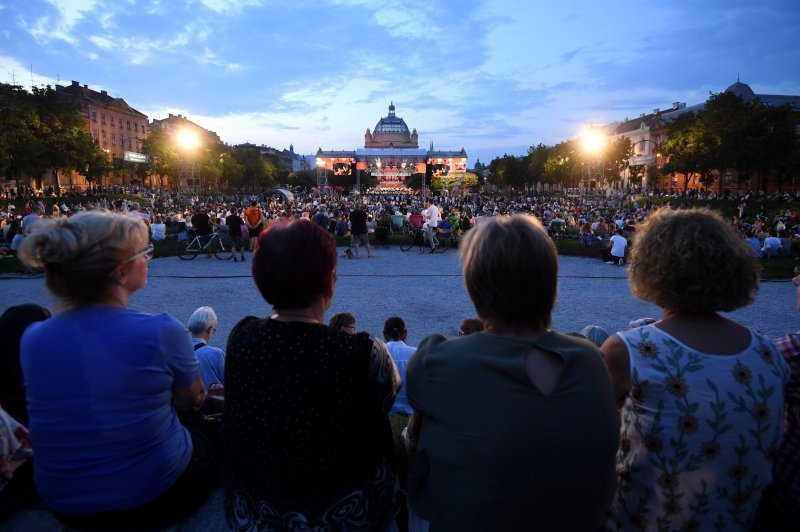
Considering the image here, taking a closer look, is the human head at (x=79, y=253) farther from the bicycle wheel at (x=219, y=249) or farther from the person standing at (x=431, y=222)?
the person standing at (x=431, y=222)

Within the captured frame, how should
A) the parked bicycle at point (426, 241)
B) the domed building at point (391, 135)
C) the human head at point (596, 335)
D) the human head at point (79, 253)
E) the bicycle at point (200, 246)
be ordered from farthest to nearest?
the domed building at point (391, 135)
the parked bicycle at point (426, 241)
the bicycle at point (200, 246)
the human head at point (596, 335)
the human head at point (79, 253)

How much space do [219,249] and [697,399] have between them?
16.7 m

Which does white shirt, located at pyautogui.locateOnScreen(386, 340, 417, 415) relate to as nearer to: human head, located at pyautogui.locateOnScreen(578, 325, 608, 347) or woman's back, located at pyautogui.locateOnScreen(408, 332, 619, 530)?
human head, located at pyautogui.locateOnScreen(578, 325, 608, 347)

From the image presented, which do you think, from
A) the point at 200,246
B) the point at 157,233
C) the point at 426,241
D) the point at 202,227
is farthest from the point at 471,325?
the point at 157,233

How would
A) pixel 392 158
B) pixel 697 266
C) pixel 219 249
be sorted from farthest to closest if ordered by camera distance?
pixel 392 158, pixel 219 249, pixel 697 266

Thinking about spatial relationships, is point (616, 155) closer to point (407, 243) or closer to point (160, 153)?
point (160, 153)

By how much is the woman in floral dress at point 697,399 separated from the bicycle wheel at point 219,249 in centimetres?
1496

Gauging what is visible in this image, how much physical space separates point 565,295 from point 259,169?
92.2 meters

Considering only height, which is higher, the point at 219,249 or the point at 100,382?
the point at 100,382

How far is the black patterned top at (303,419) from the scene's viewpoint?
1.78 metres

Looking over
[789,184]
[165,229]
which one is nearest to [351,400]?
[165,229]

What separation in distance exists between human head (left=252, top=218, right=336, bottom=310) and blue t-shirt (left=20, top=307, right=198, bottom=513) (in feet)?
1.41

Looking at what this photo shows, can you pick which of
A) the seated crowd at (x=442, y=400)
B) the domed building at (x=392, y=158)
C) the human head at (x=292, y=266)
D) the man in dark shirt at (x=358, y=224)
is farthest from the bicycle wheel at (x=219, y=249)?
the domed building at (x=392, y=158)

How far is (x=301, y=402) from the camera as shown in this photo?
178 centimetres
